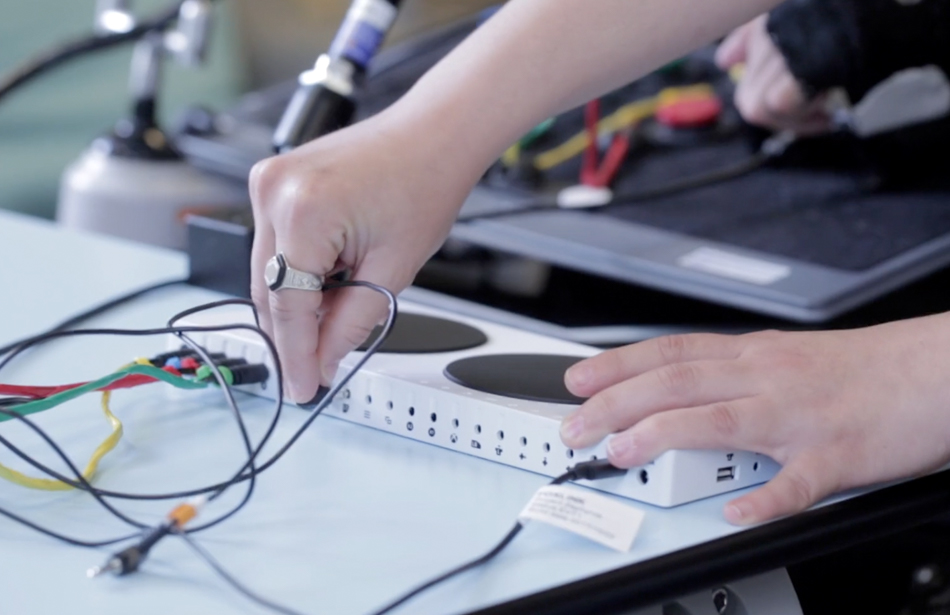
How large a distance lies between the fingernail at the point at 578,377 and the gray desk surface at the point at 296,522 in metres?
0.05

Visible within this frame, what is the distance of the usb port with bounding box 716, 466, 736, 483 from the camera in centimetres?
57

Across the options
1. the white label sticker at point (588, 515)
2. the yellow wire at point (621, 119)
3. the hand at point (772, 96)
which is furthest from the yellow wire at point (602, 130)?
the white label sticker at point (588, 515)

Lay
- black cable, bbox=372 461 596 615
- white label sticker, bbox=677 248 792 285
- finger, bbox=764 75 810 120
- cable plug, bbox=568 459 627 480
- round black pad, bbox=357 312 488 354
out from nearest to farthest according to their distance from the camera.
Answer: black cable, bbox=372 461 596 615 < cable plug, bbox=568 459 627 480 < round black pad, bbox=357 312 488 354 < white label sticker, bbox=677 248 792 285 < finger, bbox=764 75 810 120

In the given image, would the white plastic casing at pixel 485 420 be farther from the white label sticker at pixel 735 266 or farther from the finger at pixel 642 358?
the white label sticker at pixel 735 266

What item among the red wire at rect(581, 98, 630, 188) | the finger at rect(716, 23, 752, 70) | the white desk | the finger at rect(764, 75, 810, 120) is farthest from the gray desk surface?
the finger at rect(716, 23, 752, 70)

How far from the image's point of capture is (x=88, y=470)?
0.58 m

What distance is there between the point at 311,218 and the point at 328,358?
8 cm

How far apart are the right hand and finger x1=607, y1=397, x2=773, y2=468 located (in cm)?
16

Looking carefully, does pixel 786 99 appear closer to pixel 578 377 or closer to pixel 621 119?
pixel 621 119

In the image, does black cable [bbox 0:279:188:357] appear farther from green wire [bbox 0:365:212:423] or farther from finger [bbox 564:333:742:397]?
finger [bbox 564:333:742:397]

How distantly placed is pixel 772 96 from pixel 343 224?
64cm

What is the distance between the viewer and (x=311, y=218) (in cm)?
58

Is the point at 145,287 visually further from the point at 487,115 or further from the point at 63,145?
the point at 63,145

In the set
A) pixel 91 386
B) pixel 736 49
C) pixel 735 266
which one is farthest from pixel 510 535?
pixel 736 49
